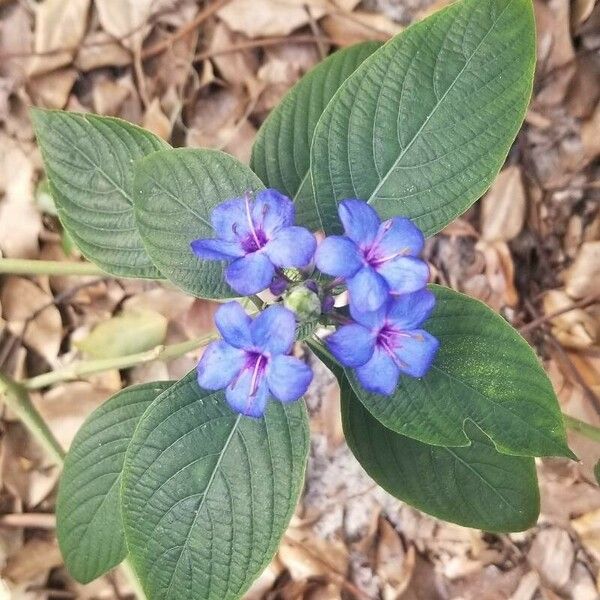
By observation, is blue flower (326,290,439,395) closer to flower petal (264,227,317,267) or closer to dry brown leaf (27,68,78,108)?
flower petal (264,227,317,267)

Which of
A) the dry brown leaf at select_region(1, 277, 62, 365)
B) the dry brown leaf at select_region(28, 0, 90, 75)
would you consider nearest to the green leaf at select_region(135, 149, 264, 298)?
the dry brown leaf at select_region(1, 277, 62, 365)

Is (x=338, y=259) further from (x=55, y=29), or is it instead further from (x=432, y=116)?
(x=55, y=29)

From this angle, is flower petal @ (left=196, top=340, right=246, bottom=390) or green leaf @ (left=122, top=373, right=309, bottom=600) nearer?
flower petal @ (left=196, top=340, right=246, bottom=390)

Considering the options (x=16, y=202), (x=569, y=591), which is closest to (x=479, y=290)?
(x=569, y=591)

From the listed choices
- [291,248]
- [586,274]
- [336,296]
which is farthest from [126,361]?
[586,274]

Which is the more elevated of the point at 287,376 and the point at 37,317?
the point at 287,376

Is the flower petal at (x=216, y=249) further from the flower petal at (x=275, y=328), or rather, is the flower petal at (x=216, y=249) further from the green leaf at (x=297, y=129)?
the green leaf at (x=297, y=129)

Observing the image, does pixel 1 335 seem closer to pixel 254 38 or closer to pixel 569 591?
pixel 254 38
